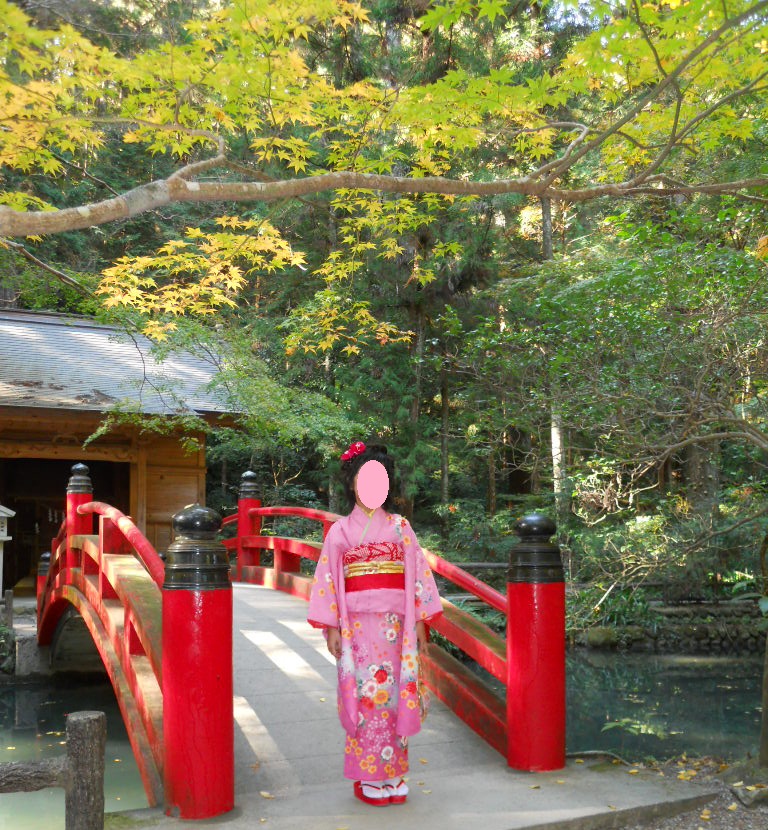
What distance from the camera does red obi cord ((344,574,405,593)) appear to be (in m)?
3.78

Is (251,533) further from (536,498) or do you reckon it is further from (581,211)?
(581,211)

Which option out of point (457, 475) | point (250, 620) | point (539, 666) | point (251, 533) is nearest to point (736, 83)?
point (539, 666)

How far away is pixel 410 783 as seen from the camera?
3996mm

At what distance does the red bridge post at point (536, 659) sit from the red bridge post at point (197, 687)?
1409mm

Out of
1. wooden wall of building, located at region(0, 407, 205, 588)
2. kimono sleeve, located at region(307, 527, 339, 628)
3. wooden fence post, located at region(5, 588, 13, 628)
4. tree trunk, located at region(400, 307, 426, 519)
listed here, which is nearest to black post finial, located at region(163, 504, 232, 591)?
kimono sleeve, located at region(307, 527, 339, 628)

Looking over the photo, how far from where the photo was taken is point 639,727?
28.8 ft

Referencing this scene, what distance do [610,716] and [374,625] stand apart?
6.75 meters

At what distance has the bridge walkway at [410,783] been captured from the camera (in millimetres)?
3520

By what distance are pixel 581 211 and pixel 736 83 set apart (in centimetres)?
1423

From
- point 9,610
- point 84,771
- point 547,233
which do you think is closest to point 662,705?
point 9,610

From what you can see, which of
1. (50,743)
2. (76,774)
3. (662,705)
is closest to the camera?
(76,774)

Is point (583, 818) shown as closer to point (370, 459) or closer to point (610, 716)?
point (370, 459)

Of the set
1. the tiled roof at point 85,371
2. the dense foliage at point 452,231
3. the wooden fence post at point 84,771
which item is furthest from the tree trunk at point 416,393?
the wooden fence post at point 84,771

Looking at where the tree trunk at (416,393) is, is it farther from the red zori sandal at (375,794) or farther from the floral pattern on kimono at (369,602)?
the red zori sandal at (375,794)
